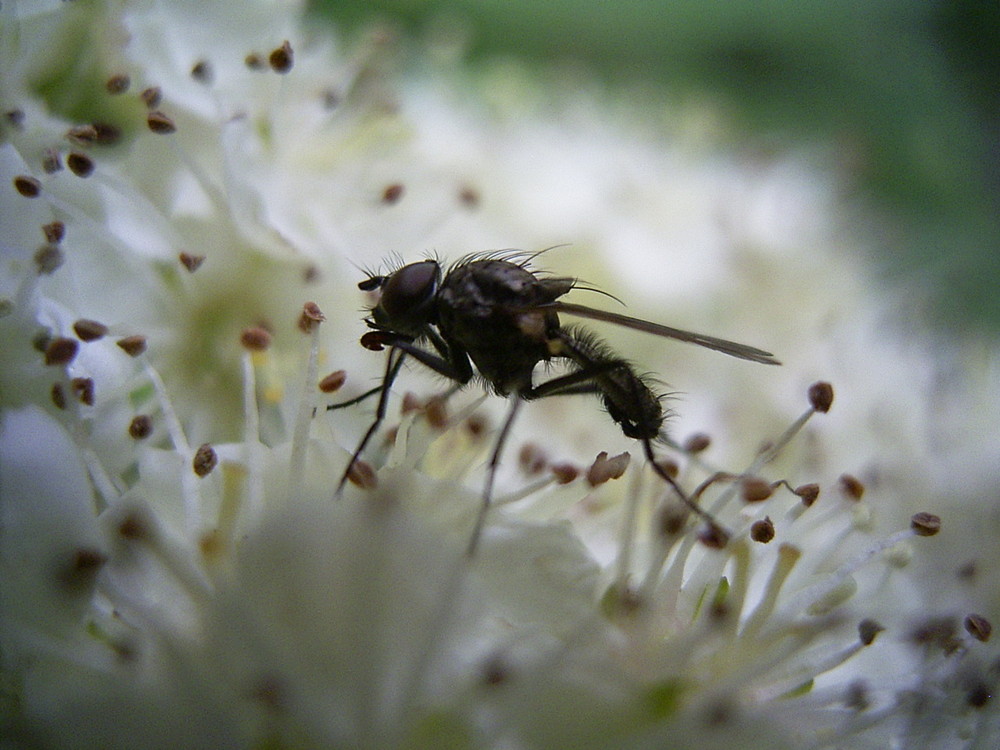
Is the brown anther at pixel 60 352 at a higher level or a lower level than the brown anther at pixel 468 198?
lower

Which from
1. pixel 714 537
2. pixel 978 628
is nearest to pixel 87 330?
pixel 714 537

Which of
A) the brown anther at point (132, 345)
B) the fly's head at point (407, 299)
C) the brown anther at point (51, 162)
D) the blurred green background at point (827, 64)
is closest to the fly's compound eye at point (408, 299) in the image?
the fly's head at point (407, 299)

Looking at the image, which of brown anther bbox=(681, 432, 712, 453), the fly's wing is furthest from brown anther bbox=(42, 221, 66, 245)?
brown anther bbox=(681, 432, 712, 453)

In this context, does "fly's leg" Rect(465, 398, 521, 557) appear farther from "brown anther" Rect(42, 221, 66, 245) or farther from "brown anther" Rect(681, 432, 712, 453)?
"brown anther" Rect(42, 221, 66, 245)

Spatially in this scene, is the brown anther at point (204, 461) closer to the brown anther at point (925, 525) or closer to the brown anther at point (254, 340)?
the brown anther at point (254, 340)

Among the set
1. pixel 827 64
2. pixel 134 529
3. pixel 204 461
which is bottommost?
pixel 134 529

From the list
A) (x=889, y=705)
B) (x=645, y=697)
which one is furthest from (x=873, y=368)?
(x=645, y=697)

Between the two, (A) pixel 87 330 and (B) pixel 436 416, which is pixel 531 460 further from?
(A) pixel 87 330
